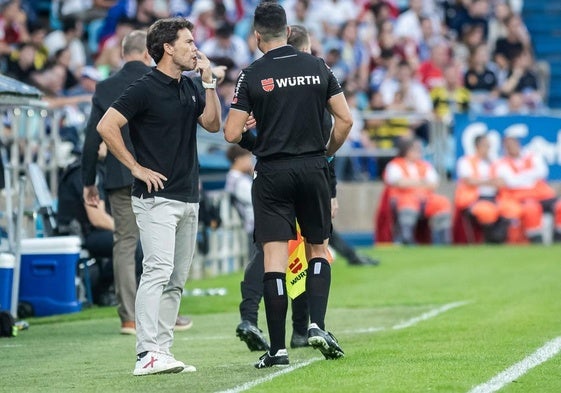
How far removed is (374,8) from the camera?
27484 millimetres

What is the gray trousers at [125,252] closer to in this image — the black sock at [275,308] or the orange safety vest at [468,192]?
the black sock at [275,308]

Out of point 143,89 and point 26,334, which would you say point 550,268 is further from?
point 143,89

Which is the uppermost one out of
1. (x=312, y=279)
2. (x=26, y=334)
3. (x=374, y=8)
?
(x=374, y=8)

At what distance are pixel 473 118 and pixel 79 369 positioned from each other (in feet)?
51.3

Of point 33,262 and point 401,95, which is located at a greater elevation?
point 401,95

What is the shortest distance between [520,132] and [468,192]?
1547mm

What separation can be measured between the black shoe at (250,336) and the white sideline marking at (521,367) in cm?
190

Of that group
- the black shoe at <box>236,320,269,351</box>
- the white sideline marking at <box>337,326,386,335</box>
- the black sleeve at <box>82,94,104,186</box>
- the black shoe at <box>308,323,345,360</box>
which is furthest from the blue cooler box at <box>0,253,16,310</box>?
the black shoe at <box>308,323,345,360</box>

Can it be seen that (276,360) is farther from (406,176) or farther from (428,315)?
(406,176)

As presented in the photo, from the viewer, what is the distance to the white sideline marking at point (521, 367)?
25.3 ft

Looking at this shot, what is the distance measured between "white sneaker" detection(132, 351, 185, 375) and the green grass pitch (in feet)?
0.29

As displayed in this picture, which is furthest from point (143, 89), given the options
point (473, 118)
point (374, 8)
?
point (374, 8)

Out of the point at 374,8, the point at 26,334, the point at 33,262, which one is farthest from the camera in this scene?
the point at 374,8

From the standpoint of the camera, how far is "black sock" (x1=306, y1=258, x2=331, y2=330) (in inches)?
356
